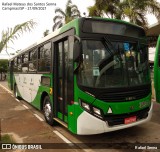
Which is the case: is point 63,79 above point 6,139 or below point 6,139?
above

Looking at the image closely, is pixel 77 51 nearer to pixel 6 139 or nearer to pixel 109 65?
pixel 109 65

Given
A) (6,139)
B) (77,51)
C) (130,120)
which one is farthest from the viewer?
(6,139)

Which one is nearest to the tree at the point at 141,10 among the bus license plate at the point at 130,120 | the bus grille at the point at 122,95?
the bus grille at the point at 122,95

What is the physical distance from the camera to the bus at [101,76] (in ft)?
16.3

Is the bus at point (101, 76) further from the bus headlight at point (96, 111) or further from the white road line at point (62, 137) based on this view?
the white road line at point (62, 137)

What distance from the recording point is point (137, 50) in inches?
227

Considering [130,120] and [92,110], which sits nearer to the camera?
[92,110]

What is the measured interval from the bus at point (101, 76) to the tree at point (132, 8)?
29.8 ft

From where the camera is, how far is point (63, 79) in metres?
6.04

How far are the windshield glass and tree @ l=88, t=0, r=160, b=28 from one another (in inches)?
378

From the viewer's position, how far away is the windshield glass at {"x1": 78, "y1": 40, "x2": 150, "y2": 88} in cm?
501

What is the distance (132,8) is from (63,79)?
10730mm

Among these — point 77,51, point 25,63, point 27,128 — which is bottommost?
point 27,128

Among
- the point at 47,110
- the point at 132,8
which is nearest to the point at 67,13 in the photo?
the point at 132,8
